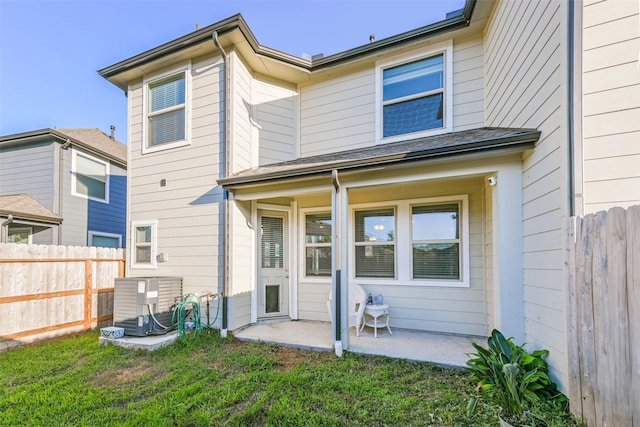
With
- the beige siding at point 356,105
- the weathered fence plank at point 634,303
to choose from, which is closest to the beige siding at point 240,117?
the beige siding at point 356,105

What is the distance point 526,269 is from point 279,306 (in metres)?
4.16

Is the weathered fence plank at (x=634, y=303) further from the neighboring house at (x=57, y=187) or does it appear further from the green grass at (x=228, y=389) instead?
the neighboring house at (x=57, y=187)

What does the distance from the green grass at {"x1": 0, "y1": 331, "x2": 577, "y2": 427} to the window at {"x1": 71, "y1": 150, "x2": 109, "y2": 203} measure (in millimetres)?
5812

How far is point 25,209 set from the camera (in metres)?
7.17

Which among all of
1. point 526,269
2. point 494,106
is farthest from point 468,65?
point 526,269

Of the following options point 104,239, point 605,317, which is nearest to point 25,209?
point 104,239

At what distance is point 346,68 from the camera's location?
554 cm

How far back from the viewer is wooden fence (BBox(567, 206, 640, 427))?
1.71 meters

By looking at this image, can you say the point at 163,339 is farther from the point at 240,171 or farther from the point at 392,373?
the point at 392,373

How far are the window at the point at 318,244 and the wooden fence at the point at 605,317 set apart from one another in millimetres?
3842

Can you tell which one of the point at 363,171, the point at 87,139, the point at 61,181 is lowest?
the point at 363,171

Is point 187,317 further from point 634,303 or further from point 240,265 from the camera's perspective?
point 634,303

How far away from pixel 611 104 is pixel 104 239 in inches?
465

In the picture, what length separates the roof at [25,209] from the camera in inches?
266
